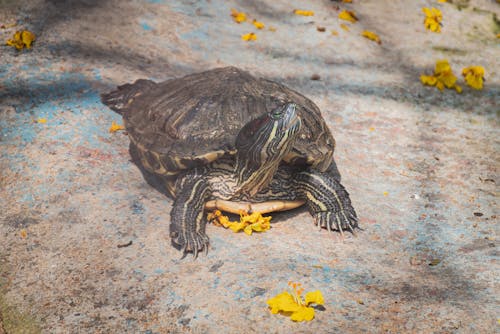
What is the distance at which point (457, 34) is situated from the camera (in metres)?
7.26

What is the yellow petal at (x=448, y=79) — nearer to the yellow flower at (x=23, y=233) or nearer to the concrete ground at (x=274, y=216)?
the concrete ground at (x=274, y=216)

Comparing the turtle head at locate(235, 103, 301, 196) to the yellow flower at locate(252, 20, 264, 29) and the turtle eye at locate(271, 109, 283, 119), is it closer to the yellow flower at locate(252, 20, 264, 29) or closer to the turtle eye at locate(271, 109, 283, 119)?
the turtle eye at locate(271, 109, 283, 119)

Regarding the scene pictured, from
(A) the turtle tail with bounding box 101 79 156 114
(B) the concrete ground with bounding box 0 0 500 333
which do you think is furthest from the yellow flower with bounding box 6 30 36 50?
(A) the turtle tail with bounding box 101 79 156 114

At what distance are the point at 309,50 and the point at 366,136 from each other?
5.82 feet

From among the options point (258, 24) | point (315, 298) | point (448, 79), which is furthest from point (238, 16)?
point (315, 298)

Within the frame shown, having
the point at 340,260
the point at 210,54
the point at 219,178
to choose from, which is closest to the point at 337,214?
the point at 340,260

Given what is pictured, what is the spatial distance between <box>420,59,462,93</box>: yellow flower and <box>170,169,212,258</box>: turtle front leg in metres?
3.70

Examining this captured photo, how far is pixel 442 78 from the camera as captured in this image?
6.32 meters

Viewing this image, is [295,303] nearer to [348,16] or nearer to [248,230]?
[248,230]

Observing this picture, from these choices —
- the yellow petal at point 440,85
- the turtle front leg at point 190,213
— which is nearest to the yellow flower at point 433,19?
the yellow petal at point 440,85

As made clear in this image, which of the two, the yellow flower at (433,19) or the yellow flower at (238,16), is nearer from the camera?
the yellow flower at (238,16)

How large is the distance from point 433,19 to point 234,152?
16.2 feet

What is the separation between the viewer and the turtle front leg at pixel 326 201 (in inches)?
156

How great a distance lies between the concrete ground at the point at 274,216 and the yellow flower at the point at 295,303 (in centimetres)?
6
